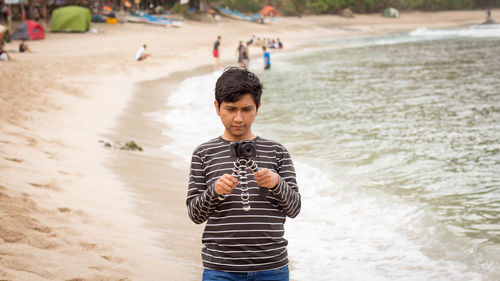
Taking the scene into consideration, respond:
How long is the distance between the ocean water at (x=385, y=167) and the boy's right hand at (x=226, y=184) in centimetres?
317

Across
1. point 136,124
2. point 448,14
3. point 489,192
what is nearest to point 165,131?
point 136,124

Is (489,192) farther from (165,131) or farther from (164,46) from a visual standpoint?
(164,46)

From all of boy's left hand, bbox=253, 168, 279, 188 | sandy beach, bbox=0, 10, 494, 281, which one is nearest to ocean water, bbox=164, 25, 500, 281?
sandy beach, bbox=0, 10, 494, 281

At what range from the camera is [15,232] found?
4.82 metres

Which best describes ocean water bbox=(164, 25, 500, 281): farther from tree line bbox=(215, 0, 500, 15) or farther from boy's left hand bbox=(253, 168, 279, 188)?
tree line bbox=(215, 0, 500, 15)

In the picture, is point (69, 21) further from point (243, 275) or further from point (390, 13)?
point (390, 13)

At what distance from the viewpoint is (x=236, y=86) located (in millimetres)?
2793

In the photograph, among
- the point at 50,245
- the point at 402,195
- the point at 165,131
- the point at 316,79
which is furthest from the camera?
the point at 316,79

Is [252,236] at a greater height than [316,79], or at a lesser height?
greater

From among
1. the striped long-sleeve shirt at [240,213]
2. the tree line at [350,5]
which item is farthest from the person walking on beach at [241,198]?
the tree line at [350,5]

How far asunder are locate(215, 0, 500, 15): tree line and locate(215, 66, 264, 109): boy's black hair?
72.2 meters

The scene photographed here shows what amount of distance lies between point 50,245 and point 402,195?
5378 millimetres

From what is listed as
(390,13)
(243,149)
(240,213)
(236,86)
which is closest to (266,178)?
(243,149)

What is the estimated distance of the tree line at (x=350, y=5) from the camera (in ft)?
276
